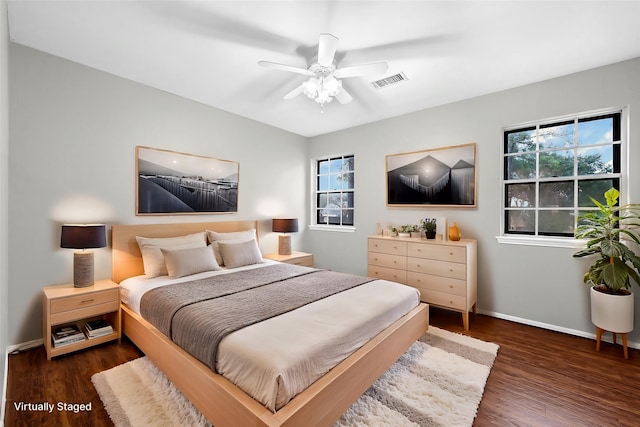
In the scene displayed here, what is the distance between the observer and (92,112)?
2953 mm

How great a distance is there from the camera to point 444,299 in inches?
130

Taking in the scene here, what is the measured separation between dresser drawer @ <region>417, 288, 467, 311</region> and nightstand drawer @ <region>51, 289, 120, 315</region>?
3.35 metres

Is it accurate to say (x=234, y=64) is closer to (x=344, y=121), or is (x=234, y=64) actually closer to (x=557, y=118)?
(x=344, y=121)

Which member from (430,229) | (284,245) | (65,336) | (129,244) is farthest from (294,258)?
(65,336)

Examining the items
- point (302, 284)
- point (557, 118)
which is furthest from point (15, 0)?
point (557, 118)

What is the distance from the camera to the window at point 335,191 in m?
5.01

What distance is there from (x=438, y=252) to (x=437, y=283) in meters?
0.37

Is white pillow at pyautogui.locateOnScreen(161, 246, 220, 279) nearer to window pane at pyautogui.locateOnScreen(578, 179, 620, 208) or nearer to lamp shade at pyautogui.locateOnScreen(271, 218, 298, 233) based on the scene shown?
lamp shade at pyautogui.locateOnScreen(271, 218, 298, 233)

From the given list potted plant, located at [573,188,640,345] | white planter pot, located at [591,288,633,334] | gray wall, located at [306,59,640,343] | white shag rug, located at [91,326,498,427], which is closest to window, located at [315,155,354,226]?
gray wall, located at [306,59,640,343]

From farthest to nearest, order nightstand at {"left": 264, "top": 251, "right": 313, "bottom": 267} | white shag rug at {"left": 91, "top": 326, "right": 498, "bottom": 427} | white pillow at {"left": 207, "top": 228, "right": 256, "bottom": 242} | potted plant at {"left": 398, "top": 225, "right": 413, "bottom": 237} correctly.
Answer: nightstand at {"left": 264, "top": 251, "right": 313, "bottom": 267}
potted plant at {"left": 398, "top": 225, "right": 413, "bottom": 237}
white pillow at {"left": 207, "top": 228, "right": 256, "bottom": 242}
white shag rug at {"left": 91, "top": 326, "right": 498, "bottom": 427}

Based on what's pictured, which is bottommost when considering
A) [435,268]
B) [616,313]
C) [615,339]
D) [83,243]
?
[615,339]

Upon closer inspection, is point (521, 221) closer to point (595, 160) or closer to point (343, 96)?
point (595, 160)

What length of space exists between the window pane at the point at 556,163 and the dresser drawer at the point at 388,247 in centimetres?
178

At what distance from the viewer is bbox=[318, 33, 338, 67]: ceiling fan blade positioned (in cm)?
207
